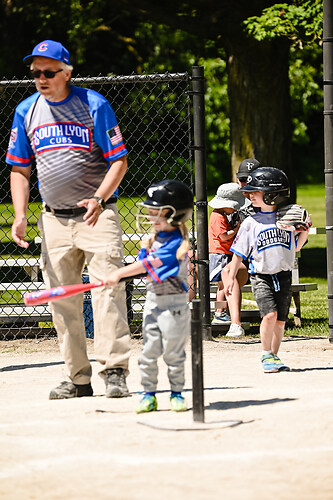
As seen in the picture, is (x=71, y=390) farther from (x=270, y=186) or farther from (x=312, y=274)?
(x=312, y=274)

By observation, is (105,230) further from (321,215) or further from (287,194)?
(321,215)

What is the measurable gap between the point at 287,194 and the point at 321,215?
17560mm

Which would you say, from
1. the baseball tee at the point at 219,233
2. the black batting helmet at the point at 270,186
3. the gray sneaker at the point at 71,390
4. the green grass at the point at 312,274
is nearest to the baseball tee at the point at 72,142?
the green grass at the point at 312,274

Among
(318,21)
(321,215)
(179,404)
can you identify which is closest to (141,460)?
(179,404)

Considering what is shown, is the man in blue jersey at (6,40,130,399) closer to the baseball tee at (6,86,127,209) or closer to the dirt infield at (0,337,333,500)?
the baseball tee at (6,86,127,209)

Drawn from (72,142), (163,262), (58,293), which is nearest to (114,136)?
(72,142)

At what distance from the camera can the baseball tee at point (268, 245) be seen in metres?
6.66

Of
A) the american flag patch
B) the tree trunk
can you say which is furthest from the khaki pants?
the tree trunk

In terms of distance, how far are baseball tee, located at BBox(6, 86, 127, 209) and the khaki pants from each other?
173mm

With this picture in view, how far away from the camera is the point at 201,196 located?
8266 mm

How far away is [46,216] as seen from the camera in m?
5.82

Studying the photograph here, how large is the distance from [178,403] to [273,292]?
5.40 feet

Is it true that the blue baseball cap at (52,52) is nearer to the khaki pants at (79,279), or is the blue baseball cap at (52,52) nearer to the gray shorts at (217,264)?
the khaki pants at (79,279)

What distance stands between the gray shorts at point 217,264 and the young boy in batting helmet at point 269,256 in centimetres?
230
